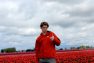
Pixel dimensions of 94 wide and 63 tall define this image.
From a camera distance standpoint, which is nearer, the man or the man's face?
the man's face

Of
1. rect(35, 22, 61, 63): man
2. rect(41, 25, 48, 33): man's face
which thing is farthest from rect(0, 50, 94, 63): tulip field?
rect(41, 25, 48, 33): man's face

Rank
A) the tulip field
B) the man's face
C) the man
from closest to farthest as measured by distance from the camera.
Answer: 1. the man's face
2. the man
3. the tulip field

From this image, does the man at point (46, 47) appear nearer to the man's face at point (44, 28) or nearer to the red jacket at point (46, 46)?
the red jacket at point (46, 46)

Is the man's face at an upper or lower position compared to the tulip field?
upper

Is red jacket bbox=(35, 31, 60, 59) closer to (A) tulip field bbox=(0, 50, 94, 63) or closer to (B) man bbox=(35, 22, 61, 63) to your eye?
(B) man bbox=(35, 22, 61, 63)

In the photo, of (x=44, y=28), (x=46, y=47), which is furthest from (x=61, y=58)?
(x=44, y=28)

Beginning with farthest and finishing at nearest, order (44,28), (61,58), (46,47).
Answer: (61,58), (46,47), (44,28)

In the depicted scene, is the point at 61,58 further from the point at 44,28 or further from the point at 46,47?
the point at 44,28

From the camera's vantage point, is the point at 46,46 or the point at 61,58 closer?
the point at 46,46

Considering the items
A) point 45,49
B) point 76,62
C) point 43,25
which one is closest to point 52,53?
point 45,49

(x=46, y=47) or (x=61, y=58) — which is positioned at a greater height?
(x=46, y=47)

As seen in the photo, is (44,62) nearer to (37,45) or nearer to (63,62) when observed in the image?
(37,45)

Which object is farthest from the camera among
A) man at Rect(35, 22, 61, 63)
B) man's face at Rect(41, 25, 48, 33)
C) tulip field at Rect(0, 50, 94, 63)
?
tulip field at Rect(0, 50, 94, 63)

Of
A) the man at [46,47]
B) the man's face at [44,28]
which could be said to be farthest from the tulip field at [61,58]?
the man's face at [44,28]
